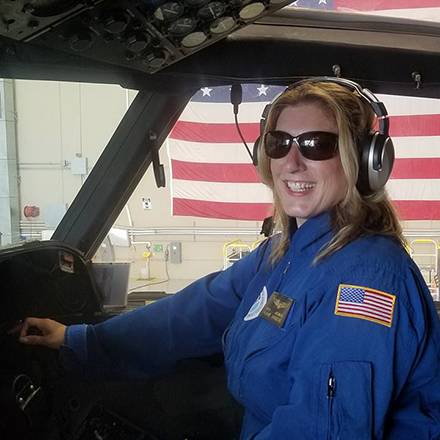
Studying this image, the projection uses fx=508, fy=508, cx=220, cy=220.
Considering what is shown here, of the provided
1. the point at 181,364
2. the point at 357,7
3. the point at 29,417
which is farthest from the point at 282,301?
the point at 357,7

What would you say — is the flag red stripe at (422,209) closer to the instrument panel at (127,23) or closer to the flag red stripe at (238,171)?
the flag red stripe at (238,171)

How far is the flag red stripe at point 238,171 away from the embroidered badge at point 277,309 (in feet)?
5.27

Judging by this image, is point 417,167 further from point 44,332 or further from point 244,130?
point 44,332

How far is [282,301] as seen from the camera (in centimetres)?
105

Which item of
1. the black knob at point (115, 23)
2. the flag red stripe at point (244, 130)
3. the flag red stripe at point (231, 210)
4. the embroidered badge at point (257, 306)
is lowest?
the embroidered badge at point (257, 306)

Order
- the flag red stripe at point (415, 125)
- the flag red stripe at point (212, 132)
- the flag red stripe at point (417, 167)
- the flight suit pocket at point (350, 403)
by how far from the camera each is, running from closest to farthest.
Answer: the flight suit pocket at point (350, 403) < the flag red stripe at point (212, 132) < the flag red stripe at point (415, 125) < the flag red stripe at point (417, 167)

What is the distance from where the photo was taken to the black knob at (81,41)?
101 centimetres

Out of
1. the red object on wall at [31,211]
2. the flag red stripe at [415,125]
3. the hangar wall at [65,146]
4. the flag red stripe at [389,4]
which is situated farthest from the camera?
the flag red stripe at [415,125]

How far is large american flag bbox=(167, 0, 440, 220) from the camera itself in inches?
94.2

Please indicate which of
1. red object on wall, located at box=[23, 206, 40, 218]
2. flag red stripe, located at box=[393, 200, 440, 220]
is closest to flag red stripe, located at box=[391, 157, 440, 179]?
flag red stripe, located at box=[393, 200, 440, 220]

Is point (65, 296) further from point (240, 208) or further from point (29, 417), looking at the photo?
point (240, 208)

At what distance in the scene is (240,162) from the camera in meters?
2.81

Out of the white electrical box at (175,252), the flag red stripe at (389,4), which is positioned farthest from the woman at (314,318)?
the white electrical box at (175,252)

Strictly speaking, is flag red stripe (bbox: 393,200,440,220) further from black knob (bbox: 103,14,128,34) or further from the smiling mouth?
black knob (bbox: 103,14,128,34)
